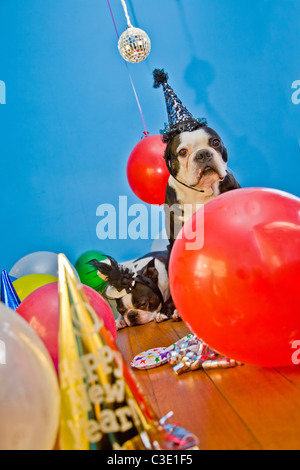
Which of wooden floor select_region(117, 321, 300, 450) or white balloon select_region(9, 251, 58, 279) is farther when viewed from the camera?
white balloon select_region(9, 251, 58, 279)

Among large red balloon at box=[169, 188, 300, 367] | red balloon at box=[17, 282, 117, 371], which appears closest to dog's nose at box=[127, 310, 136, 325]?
red balloon at box=[17, 282, 117, 371]

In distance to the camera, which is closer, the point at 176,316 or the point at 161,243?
the point at 176,316

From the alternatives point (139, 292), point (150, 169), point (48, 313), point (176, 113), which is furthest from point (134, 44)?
point (48, 313)

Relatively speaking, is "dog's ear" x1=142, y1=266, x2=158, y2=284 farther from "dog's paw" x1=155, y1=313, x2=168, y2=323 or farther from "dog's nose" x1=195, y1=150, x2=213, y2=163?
"dog's nose" x1=195, y1=150, x2=213, y2=163

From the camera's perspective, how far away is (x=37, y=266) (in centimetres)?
281

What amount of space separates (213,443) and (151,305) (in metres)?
1.50

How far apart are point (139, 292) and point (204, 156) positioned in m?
0.94

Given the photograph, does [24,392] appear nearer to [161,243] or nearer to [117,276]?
[117,276]

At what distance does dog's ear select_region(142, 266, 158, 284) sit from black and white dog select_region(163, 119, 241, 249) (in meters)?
0.38

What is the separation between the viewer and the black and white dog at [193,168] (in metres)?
1.83

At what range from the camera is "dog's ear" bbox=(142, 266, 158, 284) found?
2316 mm

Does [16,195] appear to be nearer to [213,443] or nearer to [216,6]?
[216,6]

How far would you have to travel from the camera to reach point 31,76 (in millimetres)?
3689

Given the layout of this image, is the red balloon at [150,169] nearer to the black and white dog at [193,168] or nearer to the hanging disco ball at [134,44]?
the black and white dog at [193,168]
